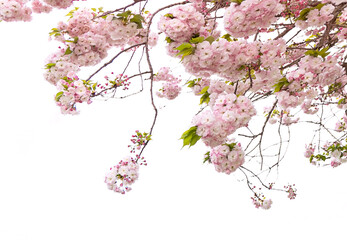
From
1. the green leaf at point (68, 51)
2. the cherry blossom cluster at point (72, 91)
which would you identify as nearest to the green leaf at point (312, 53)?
the cherry blossom cluster at point (72, 91)

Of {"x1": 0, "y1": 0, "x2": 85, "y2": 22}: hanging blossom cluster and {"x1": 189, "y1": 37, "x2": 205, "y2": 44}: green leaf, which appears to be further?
{"x1": 0, "y1": 0, "x2": 85, "y2": 22}: hanging blossom cluster

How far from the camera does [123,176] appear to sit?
2324mm

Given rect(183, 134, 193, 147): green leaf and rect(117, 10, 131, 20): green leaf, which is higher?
rect(117, 10, 131, 20): green leaf

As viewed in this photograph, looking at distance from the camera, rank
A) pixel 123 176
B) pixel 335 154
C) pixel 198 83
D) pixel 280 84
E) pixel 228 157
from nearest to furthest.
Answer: pixel 280 84, pixel 228 157, pixel 123 176, pixel 198 83, pixel 335 154

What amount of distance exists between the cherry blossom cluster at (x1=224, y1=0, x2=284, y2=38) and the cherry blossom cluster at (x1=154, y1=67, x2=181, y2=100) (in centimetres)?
165

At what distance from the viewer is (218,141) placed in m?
1.68

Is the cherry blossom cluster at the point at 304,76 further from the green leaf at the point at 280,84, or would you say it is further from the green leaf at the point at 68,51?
the green leaf at the point at 68,51

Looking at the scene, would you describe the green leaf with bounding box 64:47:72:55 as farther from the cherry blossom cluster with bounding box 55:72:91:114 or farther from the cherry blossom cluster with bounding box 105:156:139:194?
the cherry blossom cluster with bounding box 105:156:139:194

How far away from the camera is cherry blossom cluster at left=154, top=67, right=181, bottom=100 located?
3311 mm

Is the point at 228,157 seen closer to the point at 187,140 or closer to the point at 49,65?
the point at 187,140

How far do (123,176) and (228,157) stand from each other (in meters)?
0.89

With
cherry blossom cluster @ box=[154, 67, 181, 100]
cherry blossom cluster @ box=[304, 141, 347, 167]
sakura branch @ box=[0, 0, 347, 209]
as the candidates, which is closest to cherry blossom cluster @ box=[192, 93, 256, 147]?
sakura branch @ box=[0, 0, 347, 209]

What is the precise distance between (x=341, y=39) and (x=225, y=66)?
1190mm

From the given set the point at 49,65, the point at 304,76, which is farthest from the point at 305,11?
the point at 49,65
